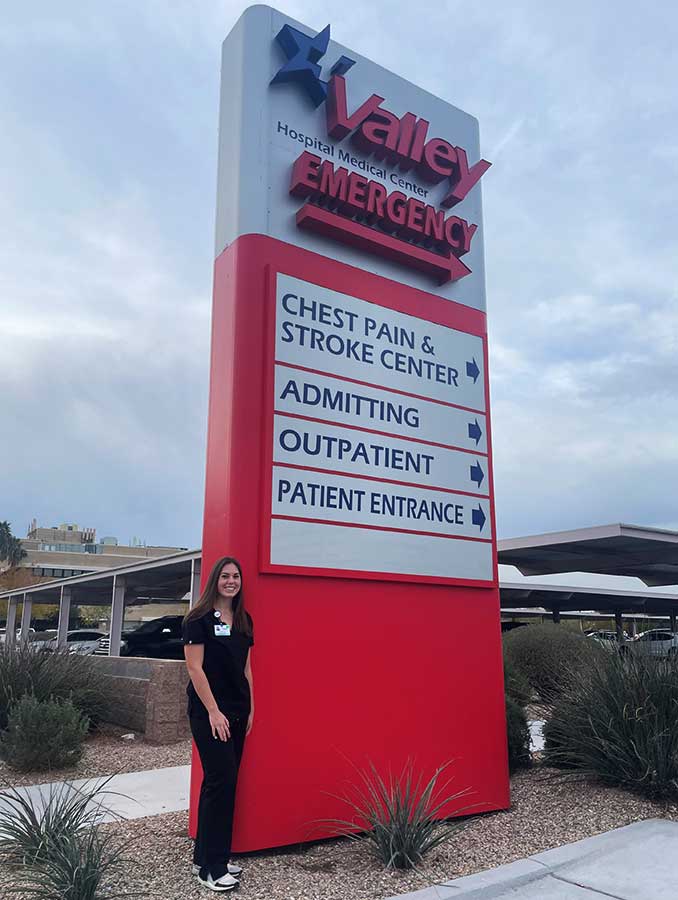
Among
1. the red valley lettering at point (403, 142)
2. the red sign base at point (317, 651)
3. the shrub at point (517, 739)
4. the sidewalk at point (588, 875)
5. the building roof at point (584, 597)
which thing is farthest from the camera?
the building roof at point (584, 597)

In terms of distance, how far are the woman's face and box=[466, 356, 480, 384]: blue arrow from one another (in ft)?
11.4

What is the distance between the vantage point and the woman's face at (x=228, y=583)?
5.34m

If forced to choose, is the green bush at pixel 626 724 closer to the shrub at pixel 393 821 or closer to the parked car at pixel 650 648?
the parked car at pixel 650 648

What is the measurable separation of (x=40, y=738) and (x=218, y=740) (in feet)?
15.0

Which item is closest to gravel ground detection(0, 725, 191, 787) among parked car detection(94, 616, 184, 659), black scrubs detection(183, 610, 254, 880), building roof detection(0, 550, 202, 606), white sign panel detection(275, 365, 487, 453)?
black scrubs detection(183, 610, 254, 880)

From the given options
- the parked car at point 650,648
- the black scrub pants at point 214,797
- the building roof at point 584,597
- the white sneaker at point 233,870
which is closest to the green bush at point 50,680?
the white sneaker at point 233,870

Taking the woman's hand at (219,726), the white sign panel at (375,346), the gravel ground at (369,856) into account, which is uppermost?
the white sign panel at (375,346)

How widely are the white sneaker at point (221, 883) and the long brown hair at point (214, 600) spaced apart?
148cm

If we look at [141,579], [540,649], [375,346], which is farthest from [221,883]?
[141,579]

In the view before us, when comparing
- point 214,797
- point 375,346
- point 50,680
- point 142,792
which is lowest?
point 142,792

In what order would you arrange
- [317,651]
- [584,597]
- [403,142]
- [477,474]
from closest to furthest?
1. [317,651]
2. [477,474]
3. [403,142]
4. [584,597]

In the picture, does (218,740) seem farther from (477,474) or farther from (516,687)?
(516,687)

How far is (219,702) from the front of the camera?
516 centimetres

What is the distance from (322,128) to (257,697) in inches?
196
